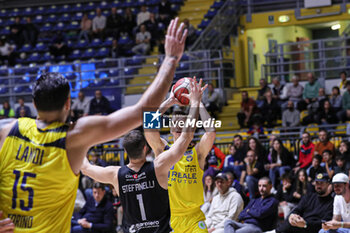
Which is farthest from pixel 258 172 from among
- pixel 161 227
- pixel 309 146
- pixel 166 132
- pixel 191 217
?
pixel 161 227

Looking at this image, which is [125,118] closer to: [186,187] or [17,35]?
[186,187]

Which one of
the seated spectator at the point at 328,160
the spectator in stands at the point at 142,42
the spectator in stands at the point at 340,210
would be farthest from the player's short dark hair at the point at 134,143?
the spectator in stands at the point at 142,42

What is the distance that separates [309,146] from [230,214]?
2.99 metres

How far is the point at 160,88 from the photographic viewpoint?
306 centimetres

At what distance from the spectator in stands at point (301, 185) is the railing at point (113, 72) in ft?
19.7

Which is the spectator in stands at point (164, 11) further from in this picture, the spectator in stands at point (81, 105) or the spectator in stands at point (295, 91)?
the spectator in stands at point (295, 91)

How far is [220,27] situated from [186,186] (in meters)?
13.2

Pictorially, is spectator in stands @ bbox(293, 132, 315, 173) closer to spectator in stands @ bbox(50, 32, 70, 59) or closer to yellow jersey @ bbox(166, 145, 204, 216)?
yellow jersey @ bbox(166, 145, 204, 216)

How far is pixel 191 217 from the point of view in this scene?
609cm

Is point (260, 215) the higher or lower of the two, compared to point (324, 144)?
lower

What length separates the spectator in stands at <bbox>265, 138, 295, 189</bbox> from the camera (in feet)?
39.5

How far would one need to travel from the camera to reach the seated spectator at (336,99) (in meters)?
14.2

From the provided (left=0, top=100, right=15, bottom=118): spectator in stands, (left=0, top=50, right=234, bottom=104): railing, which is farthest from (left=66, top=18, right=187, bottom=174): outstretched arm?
(left=0, top=100, right=15, bottom=118): spectator in stands

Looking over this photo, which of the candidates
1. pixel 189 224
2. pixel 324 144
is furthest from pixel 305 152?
pixel 189 224
